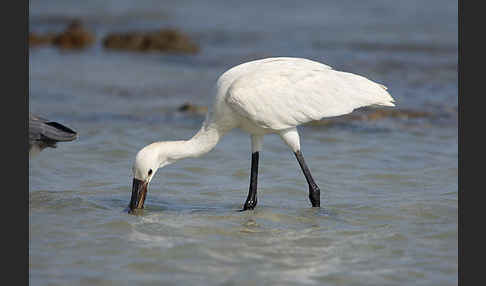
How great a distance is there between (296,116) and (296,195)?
47.2 inches

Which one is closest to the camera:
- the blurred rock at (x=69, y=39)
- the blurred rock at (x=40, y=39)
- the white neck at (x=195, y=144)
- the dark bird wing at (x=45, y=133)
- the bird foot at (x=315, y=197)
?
the white neck at (x=195, y=144)

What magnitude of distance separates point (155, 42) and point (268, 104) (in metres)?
12.7

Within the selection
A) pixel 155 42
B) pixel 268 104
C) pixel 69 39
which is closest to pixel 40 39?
pixel 69 39

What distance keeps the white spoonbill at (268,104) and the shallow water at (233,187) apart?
545mm

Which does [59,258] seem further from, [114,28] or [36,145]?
[114,28]

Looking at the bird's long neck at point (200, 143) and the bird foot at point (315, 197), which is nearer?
the bird's long neck at point (200, 143)

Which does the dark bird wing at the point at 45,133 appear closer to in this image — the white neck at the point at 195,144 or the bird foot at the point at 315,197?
the white neck at the point at 195,144

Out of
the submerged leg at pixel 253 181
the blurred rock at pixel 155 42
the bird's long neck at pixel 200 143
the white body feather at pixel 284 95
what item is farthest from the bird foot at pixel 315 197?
the blurred rock at pixel 155 42

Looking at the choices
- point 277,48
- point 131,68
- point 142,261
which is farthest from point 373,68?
point 142,261

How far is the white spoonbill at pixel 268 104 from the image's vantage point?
827 centimetres

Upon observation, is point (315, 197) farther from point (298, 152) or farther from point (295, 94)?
point (295, 94)

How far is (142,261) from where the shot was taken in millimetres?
6863

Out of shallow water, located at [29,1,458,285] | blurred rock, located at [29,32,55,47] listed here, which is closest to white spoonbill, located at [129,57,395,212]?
shallow water, located at [29,1,458,285]

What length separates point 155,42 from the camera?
67.6 feet
